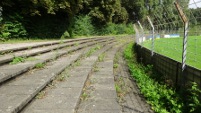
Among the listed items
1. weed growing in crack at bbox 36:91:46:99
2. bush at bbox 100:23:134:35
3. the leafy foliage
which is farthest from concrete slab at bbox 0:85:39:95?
bush at bbox 100:23:134:35

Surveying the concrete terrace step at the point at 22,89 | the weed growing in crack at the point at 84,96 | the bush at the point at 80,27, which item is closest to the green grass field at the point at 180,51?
the weed growing in crack at the point at 84,96

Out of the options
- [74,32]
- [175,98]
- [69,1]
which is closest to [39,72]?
[175,98]

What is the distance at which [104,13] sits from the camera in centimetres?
2978

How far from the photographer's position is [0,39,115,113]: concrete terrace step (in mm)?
3226

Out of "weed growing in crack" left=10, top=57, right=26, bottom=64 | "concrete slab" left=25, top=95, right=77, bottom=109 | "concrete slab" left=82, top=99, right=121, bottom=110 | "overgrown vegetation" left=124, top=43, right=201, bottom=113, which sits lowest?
"overgrown vegetation" left=124, top=43, right=201, bottom=113

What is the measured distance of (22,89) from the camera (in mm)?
3953

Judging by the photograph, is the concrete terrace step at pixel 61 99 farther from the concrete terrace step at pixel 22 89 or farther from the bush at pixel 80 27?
the bush at pixel 80 27

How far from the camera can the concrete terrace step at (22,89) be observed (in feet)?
10.6

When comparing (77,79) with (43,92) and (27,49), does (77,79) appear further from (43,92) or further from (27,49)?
(27,49)

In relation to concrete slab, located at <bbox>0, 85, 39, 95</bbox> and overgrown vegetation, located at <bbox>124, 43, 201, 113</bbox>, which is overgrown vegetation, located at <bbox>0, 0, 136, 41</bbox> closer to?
concrete slab, located at <bbox>0, 85, 39, 95</bbox>

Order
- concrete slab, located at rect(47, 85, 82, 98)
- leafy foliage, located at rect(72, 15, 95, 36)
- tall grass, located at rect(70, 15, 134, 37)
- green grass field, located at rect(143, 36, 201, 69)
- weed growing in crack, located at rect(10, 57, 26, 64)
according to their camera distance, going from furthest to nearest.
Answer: tall grass, located at rect(70, 15, 134, 37)
leafy foliage, located at rect(72, 15, 95, 36)
green grass field, located at rect(143, 36, 201, 69)
weed growing in crack, located at rect(10, 57, 26, 64)
concrete slab, located at rect(47, 85, 82, 98)

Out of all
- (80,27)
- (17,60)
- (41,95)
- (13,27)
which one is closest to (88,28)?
(80,27)

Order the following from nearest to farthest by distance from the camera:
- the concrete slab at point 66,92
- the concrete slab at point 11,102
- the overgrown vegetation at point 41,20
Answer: the concrete slab at point 11,102
the concrete slab at point 66,92
the overgrown vegetation at point 41,20

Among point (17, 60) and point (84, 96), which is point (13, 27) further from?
point (84, 96)
